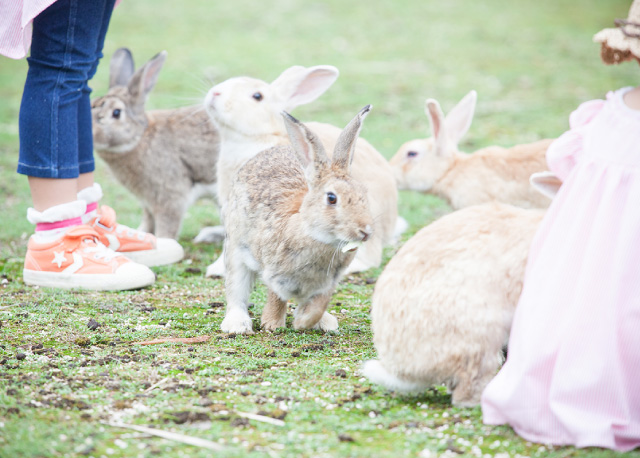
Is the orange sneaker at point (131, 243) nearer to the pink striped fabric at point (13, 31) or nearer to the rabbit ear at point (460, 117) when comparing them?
the pink striped fabric at point (13, 31)

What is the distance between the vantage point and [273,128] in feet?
14.6

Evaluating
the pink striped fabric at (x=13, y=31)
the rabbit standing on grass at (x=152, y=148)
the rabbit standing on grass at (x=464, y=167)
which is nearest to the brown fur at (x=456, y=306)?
the pink striped fabric at (x=13, y=31)

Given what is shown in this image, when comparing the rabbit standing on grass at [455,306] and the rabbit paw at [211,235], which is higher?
the rabbit standing on grass at [455,306]

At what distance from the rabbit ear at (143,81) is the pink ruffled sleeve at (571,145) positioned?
10.5 ft

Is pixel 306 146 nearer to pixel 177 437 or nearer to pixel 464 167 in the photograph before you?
pixel 177 437

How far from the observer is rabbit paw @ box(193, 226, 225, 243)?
4.86 m

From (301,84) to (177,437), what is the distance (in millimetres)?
2767

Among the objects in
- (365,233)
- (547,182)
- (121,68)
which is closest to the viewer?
(547,182)

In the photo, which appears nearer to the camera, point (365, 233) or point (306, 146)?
point (365, 233)

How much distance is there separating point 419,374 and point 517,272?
0.40 metres

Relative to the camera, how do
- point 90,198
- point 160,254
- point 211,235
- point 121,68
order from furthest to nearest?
1. point 121,68
2. point 211,235
3. point 160,254
4. point 90,198

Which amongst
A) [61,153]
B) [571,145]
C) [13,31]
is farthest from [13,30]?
[571,145]

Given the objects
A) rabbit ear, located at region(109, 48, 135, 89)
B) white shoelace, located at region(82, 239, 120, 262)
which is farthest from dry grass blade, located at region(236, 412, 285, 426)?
rabbit ear, located at region(109, 48, 135, 89)

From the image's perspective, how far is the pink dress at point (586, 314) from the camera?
80.6 inches
